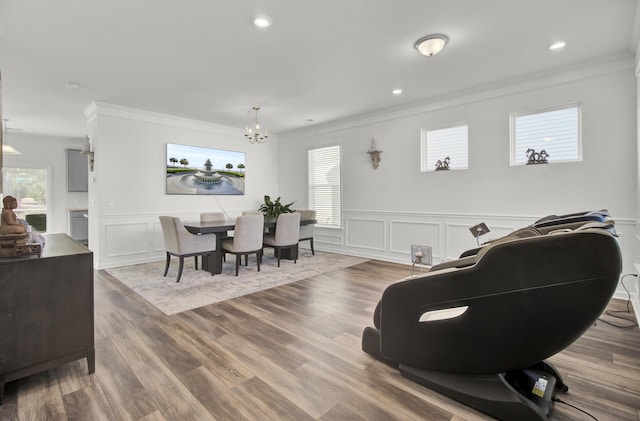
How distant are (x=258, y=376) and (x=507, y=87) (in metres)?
4.45

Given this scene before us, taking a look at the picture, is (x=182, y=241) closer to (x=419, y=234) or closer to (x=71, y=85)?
(x=71, y=85)

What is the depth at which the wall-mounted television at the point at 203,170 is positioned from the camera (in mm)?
5645

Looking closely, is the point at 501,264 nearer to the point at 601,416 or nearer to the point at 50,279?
the point at 601,416

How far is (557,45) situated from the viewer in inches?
120

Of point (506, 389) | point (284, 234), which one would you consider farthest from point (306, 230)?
point (506, 389)

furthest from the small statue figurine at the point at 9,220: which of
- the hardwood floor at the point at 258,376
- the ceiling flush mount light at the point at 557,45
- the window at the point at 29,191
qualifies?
the window at the point at 29,191

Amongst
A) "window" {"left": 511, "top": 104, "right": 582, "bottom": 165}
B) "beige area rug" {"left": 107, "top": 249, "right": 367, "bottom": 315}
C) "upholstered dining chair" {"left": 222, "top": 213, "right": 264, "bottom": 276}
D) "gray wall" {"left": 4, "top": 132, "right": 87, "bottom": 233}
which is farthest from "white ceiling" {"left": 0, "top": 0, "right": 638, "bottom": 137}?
"gray wall" {"left": 4, "top": 132, "right": 87, "bottom": 233}

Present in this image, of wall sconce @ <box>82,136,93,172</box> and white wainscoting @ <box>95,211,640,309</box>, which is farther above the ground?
wall sconce @ <box>82,136,93,172</box>

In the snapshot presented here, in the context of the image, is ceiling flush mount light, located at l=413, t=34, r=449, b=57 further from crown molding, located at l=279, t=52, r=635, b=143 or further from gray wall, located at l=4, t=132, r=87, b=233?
gray wall, located at l=4, t=132, r=87, b=233

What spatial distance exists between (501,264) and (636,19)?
2844 mm

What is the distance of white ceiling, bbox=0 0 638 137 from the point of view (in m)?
2.46

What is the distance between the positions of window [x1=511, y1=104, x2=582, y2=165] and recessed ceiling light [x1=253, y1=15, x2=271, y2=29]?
335 cm

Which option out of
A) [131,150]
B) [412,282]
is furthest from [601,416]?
[131,150]

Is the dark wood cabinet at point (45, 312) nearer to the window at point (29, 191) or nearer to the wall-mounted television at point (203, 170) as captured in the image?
the wall-mounted television at point (203, 170)
